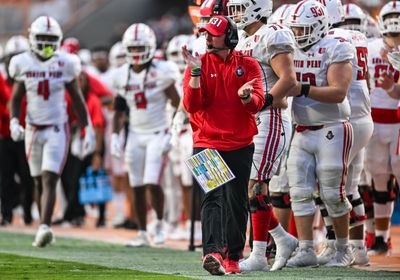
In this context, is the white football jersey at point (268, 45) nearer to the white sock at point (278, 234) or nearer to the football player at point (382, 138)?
the white sock at point (278, 234)

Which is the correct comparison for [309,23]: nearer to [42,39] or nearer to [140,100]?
[140,100]

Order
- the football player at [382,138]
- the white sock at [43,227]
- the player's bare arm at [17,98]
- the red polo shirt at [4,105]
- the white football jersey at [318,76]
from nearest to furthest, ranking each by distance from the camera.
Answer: the white football jersey at [318,76]
the football player at [382,138]
the white sock at [43,227]
the player's bare arm at [17,98]
the red polo shirt at [4,105]

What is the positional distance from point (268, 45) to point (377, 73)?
2264 millimetres

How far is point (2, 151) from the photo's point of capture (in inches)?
630

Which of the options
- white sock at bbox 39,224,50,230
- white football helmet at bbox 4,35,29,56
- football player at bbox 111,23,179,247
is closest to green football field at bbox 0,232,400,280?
white sock at bbox 39,224,50,230

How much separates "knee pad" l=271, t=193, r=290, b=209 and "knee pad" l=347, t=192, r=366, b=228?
1.64ft

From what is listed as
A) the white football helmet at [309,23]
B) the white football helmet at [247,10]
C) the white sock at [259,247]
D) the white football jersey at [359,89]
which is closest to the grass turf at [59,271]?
the white sock at [259,247]

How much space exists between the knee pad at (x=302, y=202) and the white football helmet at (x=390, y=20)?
84.9 inches

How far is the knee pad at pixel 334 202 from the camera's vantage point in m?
9.23

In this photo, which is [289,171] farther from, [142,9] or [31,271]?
[142,9]

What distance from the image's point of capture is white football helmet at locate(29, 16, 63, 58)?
491 inches

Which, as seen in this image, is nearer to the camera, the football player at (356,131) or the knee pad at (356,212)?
the football player at (356,131)

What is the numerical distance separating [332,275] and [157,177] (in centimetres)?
402

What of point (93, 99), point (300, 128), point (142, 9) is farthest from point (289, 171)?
point (142, 9)
